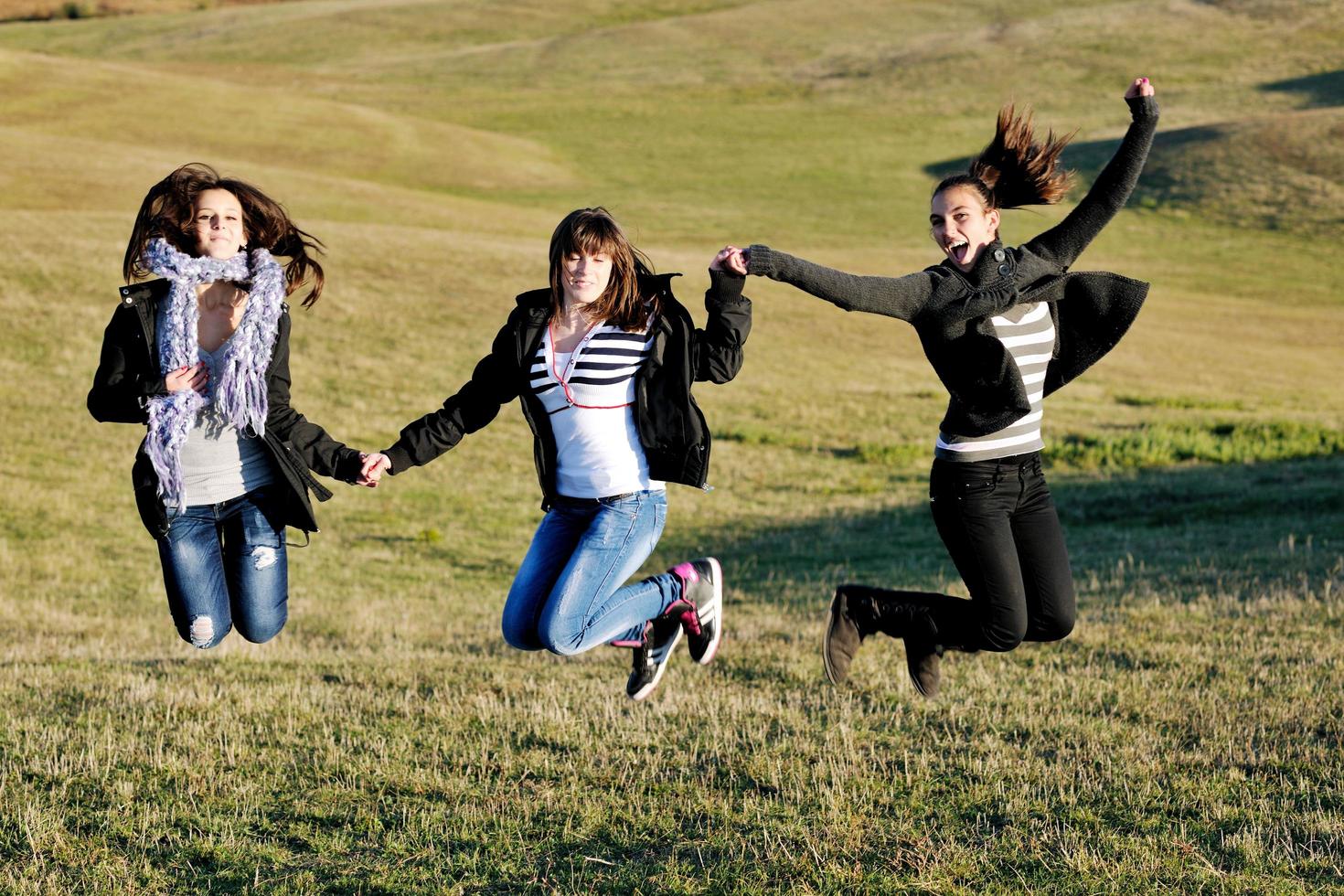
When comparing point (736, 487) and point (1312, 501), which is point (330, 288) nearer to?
point (736, 487)

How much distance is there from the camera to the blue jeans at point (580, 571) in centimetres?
683

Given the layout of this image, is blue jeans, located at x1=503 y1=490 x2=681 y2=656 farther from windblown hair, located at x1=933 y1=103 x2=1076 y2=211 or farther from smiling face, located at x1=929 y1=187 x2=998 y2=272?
windblown hair, located at x1=933 y1=103 x2=1076 y2=211

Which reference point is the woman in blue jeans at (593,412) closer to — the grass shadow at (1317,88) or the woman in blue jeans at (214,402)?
the woman in blue jeans at (214,402)

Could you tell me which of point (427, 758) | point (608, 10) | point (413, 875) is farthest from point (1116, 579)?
point (608, 10)

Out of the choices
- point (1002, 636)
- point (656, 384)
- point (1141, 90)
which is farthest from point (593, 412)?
point (1141, 90)

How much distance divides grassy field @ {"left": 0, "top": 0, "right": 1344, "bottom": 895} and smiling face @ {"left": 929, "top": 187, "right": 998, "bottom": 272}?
5.20ft

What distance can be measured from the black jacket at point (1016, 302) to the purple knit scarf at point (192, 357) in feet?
8.24

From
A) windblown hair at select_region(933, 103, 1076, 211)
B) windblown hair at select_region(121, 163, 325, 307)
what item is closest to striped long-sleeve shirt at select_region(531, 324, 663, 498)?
windblown hair at select_region(121, 163, 325, 307)

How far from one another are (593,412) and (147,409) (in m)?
2.07

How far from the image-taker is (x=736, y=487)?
2141cm

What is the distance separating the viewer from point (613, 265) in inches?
265

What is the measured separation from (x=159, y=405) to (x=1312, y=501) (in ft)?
51.3

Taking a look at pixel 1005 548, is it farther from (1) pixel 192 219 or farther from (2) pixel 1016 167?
(1) pixel 192 219

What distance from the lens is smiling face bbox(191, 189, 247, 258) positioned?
6.95 metres
